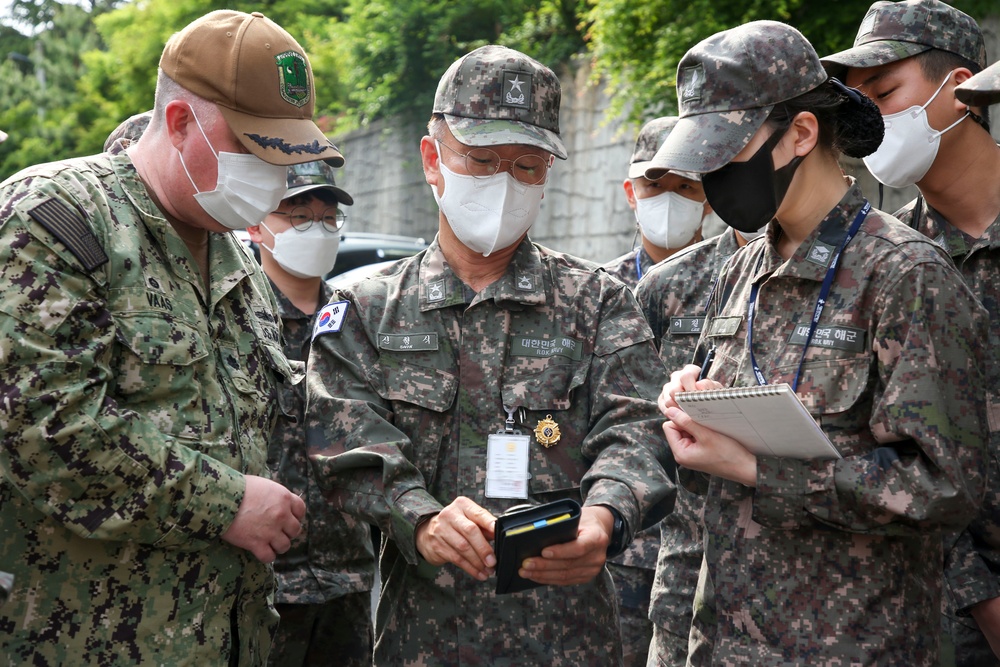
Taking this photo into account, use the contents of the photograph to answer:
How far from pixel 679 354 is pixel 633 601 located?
1.04m

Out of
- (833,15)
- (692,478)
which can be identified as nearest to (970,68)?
(692,478)

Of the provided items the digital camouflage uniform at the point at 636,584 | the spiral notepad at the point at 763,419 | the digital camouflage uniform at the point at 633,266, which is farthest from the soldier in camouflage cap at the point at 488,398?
the digital camouflage uniform at the point at 633,266

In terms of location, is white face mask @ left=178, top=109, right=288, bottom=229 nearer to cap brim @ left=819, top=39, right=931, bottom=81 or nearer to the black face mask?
the black face mask

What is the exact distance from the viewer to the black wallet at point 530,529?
251cm

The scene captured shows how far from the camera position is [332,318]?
308 centimetres

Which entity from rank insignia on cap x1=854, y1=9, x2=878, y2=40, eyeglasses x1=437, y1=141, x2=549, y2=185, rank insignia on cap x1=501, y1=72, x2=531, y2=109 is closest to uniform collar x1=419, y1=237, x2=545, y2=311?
eyeglasses x1=437, y1=141, x2=549, y2=185

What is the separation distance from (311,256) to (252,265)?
1.81 meters

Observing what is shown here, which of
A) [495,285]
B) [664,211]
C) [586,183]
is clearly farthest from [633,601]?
[586,183]

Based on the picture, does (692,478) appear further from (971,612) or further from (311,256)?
(311,256)

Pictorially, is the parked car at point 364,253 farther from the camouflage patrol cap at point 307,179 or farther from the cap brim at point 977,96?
the cap brim at point 977,96

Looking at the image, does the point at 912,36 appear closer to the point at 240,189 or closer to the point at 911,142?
the point at 911,142

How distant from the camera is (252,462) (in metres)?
2.81

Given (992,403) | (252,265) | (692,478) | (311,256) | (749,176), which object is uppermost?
(749,176)

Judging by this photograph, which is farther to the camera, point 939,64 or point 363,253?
point 363,253
